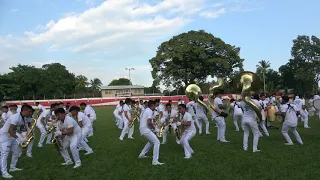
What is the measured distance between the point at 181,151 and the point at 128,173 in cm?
291

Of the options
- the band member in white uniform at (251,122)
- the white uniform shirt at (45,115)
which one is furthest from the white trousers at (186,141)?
the white uniform shirt at (45,115)

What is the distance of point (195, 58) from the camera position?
50531 millimetres

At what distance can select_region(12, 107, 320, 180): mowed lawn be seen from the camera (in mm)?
6824

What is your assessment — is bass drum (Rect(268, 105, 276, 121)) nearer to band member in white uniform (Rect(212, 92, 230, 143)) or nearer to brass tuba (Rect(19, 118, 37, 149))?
band member in white uniform (Rect(212, 92, 230, 143))

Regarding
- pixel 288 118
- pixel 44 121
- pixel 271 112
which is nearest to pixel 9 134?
pixel 44 121

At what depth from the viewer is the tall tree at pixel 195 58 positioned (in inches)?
1975

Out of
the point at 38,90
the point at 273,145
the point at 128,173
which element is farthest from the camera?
the point at 38,90

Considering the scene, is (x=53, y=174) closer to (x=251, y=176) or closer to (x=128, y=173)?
(x=128, y=173)

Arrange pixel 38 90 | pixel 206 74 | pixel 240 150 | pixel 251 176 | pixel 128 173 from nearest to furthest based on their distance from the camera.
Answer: pixel 251 176 → pixel 128 173 → pixel 240 150 → pixel 206 74 → pixel 38 90

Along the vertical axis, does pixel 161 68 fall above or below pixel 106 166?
above

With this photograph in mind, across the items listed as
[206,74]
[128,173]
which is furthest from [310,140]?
[206,74]

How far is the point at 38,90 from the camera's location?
67500mm

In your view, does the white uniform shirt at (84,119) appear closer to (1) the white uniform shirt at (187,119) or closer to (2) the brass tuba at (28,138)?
(2) the brass tuba at (28,138)

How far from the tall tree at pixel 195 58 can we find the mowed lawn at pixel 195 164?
131 ft
